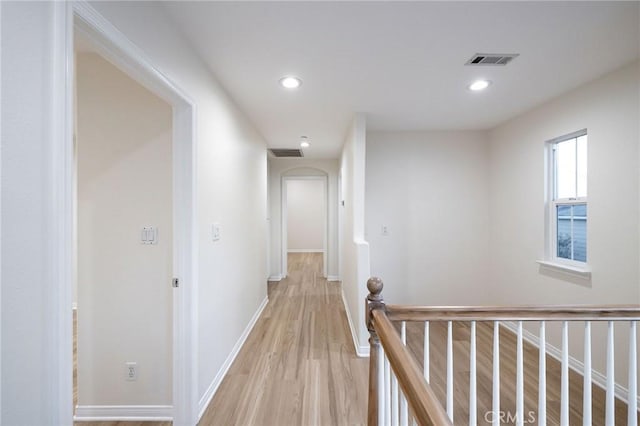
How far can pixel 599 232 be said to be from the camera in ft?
7.57

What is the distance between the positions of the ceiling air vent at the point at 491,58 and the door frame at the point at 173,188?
1.94 metres

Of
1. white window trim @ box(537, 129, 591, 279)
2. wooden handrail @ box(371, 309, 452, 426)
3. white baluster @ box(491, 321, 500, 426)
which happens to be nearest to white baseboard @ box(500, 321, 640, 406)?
white baluster @ box(491, 321, 500, 426)

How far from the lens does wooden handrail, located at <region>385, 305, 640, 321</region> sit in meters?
1.31

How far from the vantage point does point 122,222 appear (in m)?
1.87

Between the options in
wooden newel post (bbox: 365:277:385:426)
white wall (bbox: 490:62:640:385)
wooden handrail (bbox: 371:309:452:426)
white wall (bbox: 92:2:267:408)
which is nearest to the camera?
wooden handrail (bbox: 371:309:452:426)

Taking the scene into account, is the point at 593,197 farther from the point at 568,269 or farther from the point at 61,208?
the point at 61,208

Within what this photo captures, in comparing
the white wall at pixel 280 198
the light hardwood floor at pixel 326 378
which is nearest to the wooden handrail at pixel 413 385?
the light hardwood floor at pixel 326 378

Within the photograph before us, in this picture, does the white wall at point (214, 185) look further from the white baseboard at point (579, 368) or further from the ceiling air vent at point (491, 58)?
the white baseboard at point (579, 368)

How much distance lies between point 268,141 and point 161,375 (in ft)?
10.8

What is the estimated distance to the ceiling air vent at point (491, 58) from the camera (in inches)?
77.0

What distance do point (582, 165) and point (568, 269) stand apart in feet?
3.07

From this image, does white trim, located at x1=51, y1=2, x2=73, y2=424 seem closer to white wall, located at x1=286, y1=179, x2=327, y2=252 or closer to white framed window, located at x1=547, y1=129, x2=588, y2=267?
white framed window, located at x1=547, y1=129, x2=588, y2=267

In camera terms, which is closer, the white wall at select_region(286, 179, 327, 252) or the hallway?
the hallway

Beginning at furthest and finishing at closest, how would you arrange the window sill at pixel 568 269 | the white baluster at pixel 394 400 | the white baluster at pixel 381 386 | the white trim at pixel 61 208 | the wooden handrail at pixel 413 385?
the window sill at pixel 568 269, the white baluster at pixel 381 386, the white baluster at pixel 394 400, the white trim at pixel 61 208, the wooden handrail at pixel 413 385
